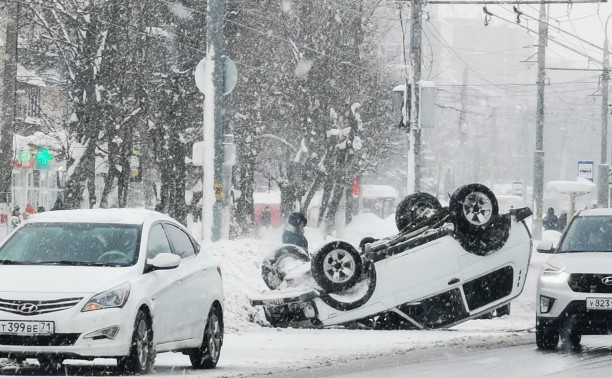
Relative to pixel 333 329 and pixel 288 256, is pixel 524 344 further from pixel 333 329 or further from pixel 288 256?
pixel 288 256

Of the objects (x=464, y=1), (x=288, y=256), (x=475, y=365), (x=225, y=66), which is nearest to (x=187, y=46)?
(x=464, y=1)

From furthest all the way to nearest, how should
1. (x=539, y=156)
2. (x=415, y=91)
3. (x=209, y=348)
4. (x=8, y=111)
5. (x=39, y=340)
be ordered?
(x=539, y=156), (x=8, y=111), (x=415, y=91), (x=209, y=348), (x=39, y=340)

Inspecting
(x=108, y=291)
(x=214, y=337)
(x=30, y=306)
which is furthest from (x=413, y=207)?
(x=30, y=306)

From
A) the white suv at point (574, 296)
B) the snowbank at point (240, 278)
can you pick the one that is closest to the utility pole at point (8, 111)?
the snowbank at point (240, 278)

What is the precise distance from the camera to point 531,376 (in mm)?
12680

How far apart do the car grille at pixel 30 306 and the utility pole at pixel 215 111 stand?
12.6 metres

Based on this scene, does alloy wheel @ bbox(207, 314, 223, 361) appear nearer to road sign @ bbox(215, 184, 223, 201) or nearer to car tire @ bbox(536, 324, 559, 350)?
car tire @ bbox(536, 324, 559, 350)

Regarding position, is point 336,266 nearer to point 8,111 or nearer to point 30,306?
point 30,306

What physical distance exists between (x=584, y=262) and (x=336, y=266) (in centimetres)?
360

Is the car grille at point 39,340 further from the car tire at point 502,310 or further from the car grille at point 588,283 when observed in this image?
the car tire at point 502,310

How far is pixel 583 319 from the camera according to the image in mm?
15438

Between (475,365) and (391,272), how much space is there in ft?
13.9

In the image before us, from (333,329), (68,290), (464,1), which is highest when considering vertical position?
(464,1)

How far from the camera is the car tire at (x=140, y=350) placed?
11.3 m
